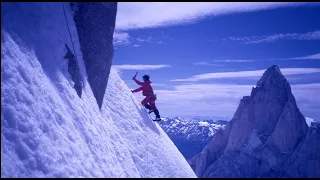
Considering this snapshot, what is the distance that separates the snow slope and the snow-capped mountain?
81.1 meters

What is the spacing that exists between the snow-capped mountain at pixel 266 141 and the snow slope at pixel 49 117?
8108 cm

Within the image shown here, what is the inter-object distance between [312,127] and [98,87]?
286 ft

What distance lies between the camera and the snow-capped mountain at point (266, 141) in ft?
270

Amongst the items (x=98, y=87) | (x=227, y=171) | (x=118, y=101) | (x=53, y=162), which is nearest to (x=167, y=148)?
(x=118, y=101)

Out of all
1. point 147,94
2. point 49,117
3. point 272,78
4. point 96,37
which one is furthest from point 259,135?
point 49,117

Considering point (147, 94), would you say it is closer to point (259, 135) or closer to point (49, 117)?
point (49, 117)

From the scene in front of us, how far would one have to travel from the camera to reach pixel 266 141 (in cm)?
9194

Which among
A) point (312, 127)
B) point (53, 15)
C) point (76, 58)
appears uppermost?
point (53, 15)

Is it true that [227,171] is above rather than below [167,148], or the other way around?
below

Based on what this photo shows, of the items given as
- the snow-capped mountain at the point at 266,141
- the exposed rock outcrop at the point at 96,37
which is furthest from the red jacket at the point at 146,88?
the snow-capped mountain at the point at 266,141

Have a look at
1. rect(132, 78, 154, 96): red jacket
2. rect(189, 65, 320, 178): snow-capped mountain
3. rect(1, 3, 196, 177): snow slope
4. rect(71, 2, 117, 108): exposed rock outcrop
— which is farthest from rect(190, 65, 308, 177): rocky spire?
rect(71, 2, 117, 108): exposed rock outcrop

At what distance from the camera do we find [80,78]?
12141 millimetres

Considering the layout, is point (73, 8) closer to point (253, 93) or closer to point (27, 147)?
point (27, 147)

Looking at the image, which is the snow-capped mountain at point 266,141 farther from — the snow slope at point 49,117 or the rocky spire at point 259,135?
the snow slope at point 49,117
